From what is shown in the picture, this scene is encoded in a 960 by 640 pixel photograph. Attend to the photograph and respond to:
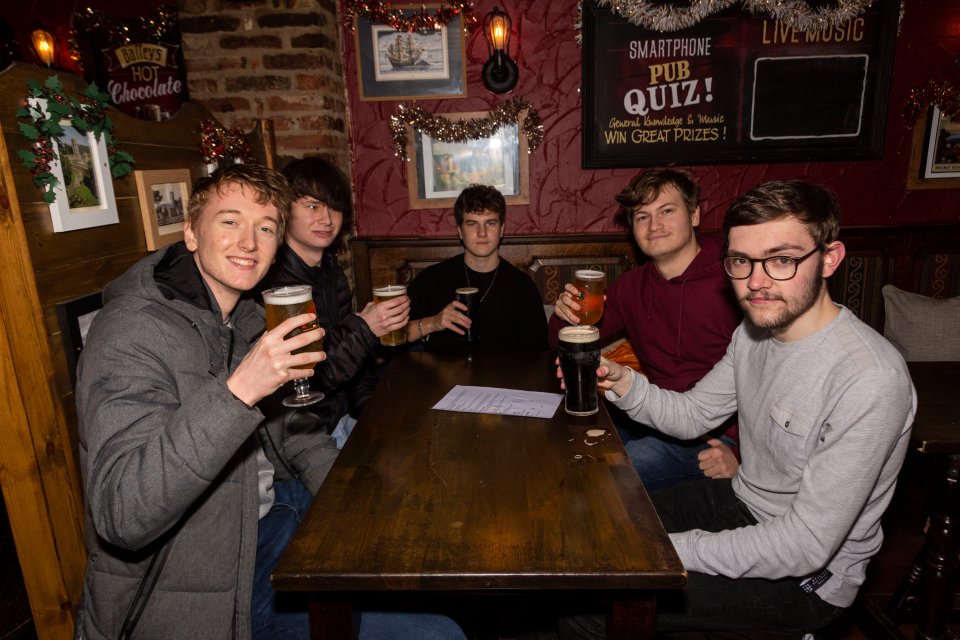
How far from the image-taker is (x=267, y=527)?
1678 millimetres

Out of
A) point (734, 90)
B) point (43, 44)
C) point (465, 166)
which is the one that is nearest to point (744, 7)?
point (734, 90)

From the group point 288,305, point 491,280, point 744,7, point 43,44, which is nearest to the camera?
point 288,305

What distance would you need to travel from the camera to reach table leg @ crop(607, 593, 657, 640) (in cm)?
116

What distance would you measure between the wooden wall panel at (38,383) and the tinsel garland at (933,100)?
429cm

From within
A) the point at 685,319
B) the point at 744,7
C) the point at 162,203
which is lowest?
the point at 685,319

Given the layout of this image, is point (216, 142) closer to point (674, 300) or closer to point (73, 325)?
point (73, 325)

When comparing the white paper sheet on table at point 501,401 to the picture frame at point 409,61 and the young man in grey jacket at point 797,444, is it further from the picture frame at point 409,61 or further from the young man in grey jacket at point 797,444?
the picture frame at point 409,61

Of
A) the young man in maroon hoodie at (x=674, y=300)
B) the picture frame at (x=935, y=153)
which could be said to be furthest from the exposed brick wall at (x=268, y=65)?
the picture frame at (x=935, y=153)

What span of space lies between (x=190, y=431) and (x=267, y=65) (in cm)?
266

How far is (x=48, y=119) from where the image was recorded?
158 cm

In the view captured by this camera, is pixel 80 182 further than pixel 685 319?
No

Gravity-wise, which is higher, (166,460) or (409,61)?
(409,61)

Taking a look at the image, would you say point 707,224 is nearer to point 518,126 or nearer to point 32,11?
point 518,126

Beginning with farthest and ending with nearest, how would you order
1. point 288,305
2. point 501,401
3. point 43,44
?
point 43,44 → point 501,401 → point 288,305
